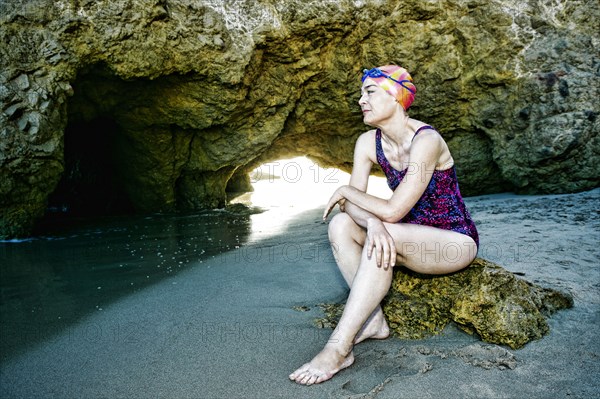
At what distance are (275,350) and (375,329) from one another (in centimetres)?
55

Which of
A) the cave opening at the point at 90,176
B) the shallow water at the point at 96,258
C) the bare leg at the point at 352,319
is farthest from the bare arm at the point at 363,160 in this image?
the cave opening at the point at 90,176

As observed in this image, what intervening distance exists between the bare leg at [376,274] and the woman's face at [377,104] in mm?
687

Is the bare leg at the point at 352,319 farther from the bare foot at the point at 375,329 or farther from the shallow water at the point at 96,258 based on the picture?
the shallow water at the point at 96,258

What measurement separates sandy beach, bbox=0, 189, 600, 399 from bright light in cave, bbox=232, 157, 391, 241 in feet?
7.37

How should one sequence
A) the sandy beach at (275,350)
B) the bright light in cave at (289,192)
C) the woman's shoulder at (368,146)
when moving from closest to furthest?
the sandy beach at (275,350)
the woman's shoulder at (368,146)
the bright light in cave at (289,192)

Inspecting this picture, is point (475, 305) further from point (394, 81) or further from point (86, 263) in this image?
point (86, 263)

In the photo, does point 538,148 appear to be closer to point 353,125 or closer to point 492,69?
point 492,69

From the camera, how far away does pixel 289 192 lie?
11.8 m

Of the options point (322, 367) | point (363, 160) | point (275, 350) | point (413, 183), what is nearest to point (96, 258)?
point (275, 350)

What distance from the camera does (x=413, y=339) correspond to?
2.17 meters

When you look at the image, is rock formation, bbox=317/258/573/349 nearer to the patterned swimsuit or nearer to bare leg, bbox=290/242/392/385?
the patterned swimsuit

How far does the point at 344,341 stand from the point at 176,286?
179cm

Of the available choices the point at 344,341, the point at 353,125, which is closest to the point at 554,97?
the point at 353,125

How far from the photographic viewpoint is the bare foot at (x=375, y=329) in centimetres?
215
